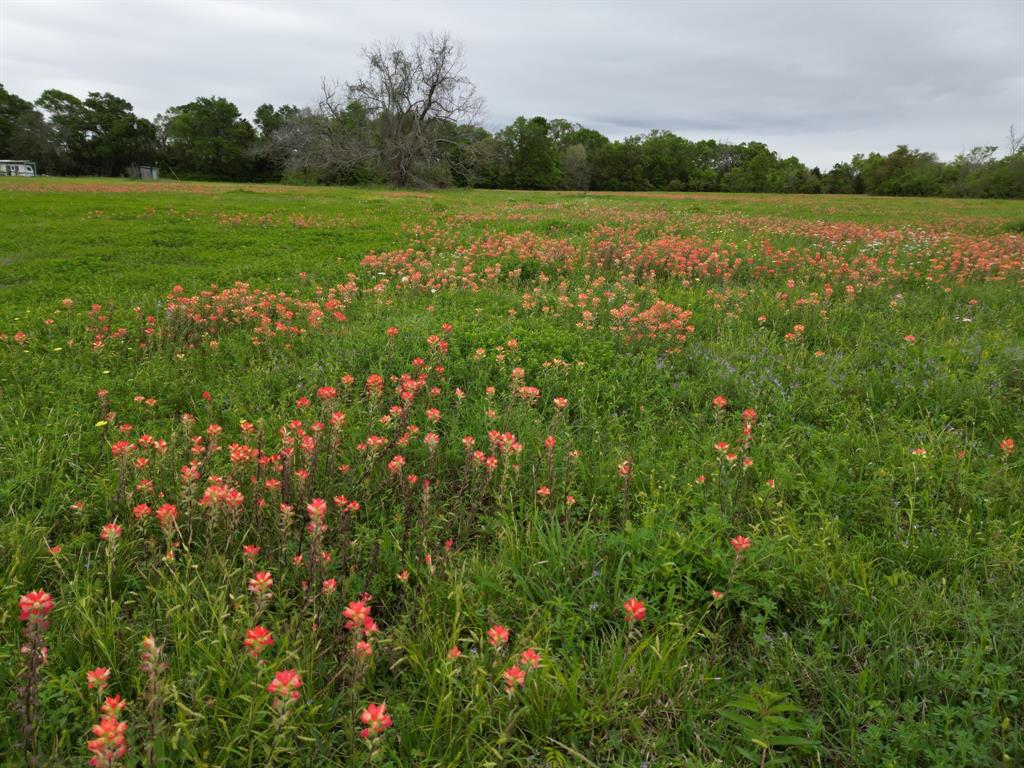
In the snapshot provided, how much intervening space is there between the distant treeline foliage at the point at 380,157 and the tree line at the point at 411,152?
0.58 ft

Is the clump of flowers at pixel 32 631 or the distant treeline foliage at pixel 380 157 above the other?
the distant treeline foliage at pixel 380 157

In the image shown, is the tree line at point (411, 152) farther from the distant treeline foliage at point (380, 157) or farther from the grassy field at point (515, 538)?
the grassy field at point (515, 538)

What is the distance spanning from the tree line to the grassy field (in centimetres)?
4420

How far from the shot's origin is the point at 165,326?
5602 millimetres

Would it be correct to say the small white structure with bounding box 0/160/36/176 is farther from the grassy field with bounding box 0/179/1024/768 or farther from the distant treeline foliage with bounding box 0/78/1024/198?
the grassy field with bounding box 0/179/1024/768

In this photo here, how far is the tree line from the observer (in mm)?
45906

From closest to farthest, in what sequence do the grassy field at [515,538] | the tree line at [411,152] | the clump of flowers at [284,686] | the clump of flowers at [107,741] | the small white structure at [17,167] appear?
1. the clump of flowers at [107,741]
2. the clump of flowers at [284,686]
3. the grassy field at [515,538]
4. the tree line at [411,152]
5. the small white structure at [17,167]

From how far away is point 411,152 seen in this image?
4500cm

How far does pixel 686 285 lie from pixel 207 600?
21.7 ft

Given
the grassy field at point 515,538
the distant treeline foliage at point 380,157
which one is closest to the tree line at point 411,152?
the distant treeline foliage at point 380,157

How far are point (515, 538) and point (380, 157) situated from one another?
49.4m

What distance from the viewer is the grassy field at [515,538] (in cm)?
187

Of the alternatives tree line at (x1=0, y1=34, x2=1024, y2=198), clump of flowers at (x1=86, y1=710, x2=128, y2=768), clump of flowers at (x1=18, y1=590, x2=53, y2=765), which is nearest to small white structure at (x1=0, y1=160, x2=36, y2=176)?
tree line at (x1=0, y1=34, x2=1024, y2=198)

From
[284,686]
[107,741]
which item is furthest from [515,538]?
[107,741]
